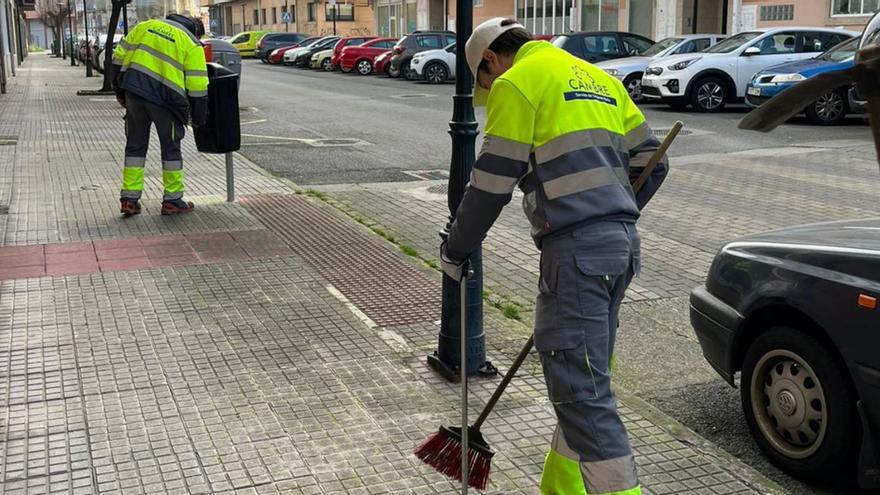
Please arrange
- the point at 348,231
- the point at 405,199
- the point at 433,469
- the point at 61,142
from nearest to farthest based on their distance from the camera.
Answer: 1. the point at 433,469
2. the point at 348,231
3. the point at 405,199
4. the point at 61,142

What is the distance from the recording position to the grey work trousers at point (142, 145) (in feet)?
28.4

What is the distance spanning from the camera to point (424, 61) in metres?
30.8

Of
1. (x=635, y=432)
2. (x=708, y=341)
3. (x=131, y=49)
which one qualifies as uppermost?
(x=131, y=49)

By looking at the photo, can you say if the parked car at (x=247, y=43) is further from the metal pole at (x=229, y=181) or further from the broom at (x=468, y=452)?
the broom at (x=468, y=452)

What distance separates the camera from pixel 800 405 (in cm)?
392

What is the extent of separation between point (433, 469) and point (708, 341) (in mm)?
1493

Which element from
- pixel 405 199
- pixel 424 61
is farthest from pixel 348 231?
pixel 424 61

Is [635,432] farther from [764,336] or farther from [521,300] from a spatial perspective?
[521,300]

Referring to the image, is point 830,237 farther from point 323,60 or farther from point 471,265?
point 323,60

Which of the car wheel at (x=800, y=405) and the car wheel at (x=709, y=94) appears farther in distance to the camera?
the car wheel at (x=709, y=94)

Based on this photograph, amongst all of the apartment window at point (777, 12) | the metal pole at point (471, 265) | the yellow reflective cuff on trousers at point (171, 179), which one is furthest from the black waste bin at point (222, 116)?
the apartment window at point (777, 12)

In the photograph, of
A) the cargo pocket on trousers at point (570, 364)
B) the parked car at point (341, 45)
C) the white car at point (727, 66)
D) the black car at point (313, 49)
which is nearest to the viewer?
the cargo pocket on trousers at point (570, 364)

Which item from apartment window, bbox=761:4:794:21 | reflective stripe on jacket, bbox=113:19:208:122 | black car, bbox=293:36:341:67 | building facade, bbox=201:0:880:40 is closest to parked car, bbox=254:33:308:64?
black car, bbox=293:36:341:67

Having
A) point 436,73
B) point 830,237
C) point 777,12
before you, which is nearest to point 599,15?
point 436,73
